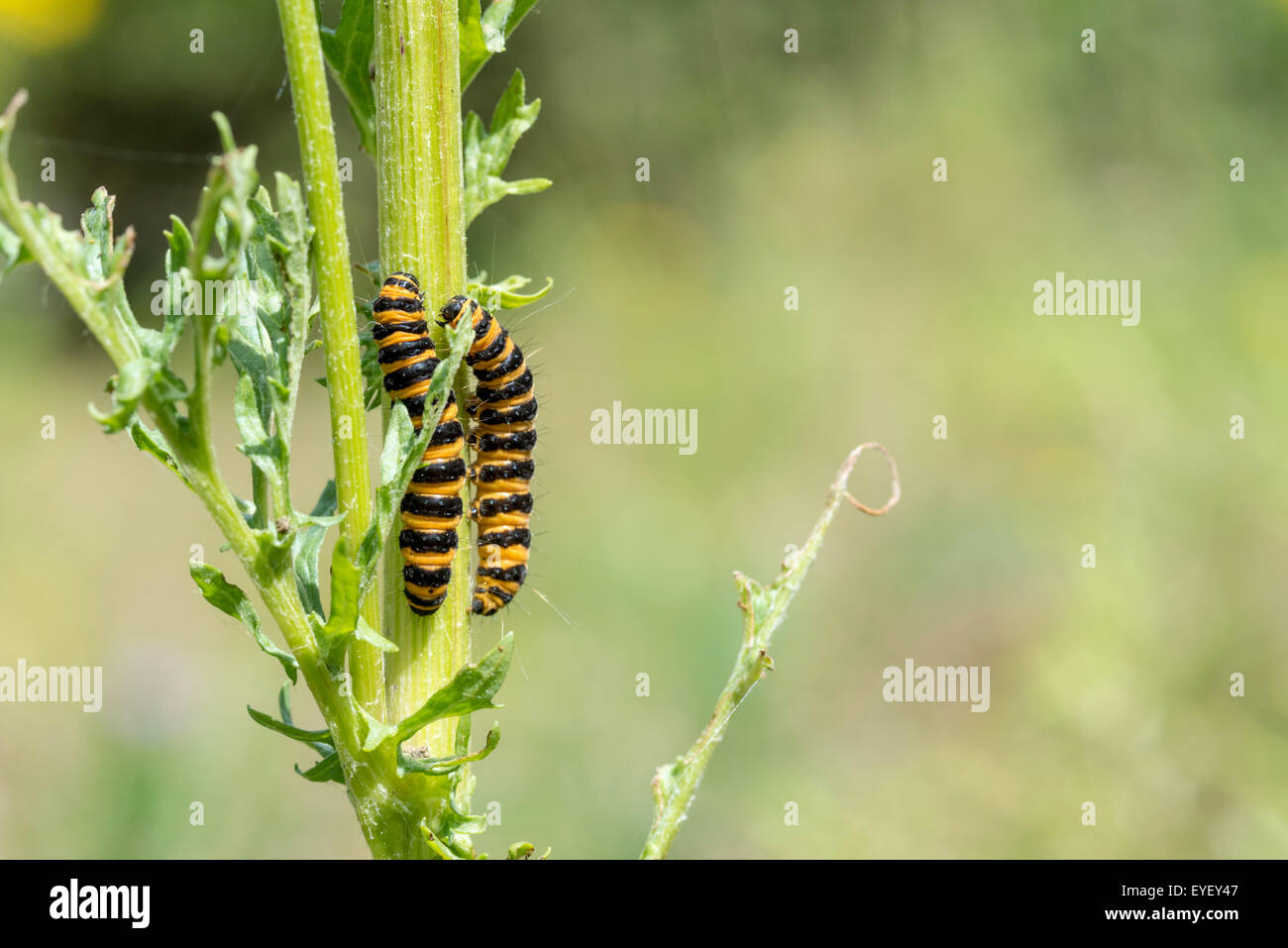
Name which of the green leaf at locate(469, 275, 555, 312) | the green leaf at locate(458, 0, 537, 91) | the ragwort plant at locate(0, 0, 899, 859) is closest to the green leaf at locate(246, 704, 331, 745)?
the ragwort plant at locate(0, 0, 899, 859)

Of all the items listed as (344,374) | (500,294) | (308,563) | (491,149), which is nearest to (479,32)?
(491,149)

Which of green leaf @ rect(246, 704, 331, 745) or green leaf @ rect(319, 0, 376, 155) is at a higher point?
green leaf @ rect(319, 0, 376, 155)

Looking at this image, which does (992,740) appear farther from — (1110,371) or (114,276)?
(114,276)

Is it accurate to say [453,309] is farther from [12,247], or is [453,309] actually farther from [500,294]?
[12,247]

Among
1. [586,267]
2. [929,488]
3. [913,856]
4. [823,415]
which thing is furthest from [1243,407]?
[586,267]

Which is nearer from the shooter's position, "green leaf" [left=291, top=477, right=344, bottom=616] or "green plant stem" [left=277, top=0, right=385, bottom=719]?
"green plant stem" [left=277, top=0, right=385, bottom=719]

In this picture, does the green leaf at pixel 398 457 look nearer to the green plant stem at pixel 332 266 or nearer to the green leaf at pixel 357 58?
the green plant stem at pixel 332 266

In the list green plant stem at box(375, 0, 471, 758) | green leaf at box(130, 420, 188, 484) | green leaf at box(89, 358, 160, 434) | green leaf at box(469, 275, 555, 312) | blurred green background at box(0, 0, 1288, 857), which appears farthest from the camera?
blurred green background at box(0, 0, 1288, 857)

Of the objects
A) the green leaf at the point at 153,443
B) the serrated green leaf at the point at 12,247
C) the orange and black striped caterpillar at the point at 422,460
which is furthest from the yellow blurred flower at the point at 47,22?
the serrated green leaf at the point at 12,247

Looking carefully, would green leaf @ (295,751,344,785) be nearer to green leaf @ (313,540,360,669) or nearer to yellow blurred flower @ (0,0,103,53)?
green leaf @ (313,540,360,669)
